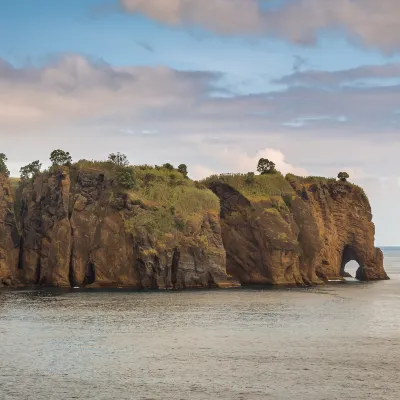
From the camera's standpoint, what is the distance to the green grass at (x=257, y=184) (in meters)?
183

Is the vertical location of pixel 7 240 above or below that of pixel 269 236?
below

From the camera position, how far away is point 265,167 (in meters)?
197

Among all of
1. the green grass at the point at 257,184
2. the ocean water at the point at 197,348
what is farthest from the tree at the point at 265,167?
the ocean water at the point at 197,348

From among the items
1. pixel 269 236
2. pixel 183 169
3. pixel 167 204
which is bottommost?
pixel 269 236

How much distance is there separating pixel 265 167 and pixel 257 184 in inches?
456

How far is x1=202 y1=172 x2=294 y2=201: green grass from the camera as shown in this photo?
7190 inches

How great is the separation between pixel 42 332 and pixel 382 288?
333 feet

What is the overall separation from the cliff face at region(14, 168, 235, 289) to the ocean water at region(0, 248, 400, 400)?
22.4 metres

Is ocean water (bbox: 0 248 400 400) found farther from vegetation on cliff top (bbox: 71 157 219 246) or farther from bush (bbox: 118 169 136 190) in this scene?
bush (bbox: 118 169 136 190)

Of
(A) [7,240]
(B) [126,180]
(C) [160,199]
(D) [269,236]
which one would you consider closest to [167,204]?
(C) [160,199]

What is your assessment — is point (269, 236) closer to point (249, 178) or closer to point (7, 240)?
point (249, 178)

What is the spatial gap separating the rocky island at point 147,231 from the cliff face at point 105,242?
22cm

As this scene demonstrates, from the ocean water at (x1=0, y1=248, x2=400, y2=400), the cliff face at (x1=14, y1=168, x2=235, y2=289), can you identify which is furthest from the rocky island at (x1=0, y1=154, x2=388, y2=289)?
the ocean water at (x1=0, y1=248, x2=400, y2=400)

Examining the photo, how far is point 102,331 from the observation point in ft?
319
